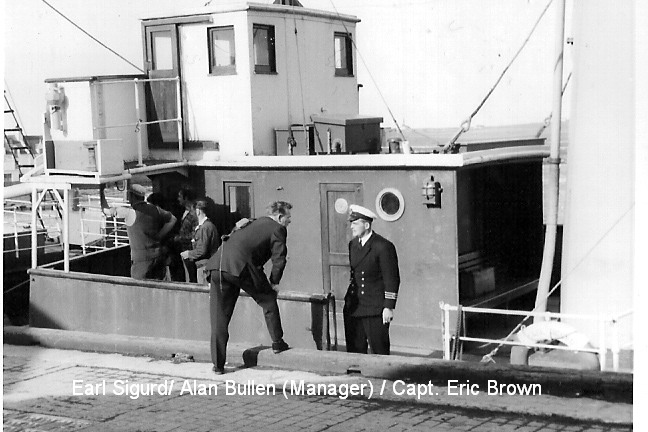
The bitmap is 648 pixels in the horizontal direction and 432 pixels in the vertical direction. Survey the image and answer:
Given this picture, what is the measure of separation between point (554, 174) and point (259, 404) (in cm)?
370

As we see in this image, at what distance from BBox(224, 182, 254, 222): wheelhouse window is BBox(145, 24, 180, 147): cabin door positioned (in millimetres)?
1286

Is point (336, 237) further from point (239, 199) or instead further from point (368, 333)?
point (368, 333)

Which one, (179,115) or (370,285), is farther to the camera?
(179,115)

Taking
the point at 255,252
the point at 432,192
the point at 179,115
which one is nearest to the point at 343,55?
the point at 179,115

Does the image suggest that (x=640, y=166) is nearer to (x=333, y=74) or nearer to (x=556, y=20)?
(x=556, y=20)

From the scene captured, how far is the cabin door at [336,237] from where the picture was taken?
11.1 metres

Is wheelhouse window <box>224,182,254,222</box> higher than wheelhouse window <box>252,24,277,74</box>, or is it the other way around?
wheelhouse window <box>252,24,277,74</box>

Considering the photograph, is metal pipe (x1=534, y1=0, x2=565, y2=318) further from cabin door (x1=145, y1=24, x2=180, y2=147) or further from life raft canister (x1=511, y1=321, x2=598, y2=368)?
cabin door (x1=145, y1=24, x2=180, y2=147)

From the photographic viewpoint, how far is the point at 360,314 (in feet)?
29.7

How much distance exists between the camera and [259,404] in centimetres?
751

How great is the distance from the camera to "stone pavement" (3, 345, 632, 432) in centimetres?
684

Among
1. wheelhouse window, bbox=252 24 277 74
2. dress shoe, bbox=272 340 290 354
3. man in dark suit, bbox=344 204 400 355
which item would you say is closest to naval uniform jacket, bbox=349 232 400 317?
man in dark suit, bbox=344 204 400 355

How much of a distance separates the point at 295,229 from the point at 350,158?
120cm

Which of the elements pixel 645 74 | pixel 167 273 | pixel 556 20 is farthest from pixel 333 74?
pixel 645 74
